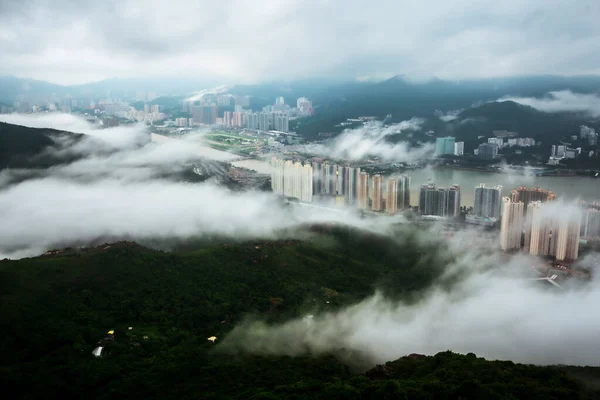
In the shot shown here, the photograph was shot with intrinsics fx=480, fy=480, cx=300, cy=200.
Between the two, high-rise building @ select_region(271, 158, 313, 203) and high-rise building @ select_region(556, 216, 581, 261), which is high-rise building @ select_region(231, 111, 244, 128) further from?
high-rise building @ select_region(556, 216, 581, 261)

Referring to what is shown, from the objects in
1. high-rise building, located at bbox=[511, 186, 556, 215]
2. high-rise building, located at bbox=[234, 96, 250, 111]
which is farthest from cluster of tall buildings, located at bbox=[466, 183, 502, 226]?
high-rise building, located at bbox=[234, 96, 250, 111]

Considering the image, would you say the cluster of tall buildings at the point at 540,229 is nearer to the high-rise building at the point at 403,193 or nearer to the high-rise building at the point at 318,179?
the high-rise building at the point at 403,193

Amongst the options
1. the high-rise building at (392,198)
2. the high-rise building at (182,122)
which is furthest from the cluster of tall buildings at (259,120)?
the high-rise building at (392,198)

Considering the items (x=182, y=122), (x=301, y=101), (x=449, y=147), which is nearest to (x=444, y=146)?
(x=449, y=147)

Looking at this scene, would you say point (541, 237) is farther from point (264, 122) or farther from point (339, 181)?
point (264, 122)

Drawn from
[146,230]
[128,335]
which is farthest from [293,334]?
[146,230]

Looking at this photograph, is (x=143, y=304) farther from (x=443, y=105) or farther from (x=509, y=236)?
(x=443, y=105)
